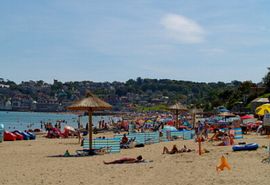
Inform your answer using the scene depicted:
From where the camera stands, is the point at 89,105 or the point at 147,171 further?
the point at 89,105

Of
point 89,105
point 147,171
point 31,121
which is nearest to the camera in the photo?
point 147,171

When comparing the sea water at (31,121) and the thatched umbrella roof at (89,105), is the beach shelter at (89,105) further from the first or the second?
the sea water at (31,121)

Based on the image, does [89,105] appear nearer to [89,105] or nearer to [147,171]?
[89,105]

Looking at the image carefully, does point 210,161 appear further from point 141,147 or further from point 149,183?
point 141,147

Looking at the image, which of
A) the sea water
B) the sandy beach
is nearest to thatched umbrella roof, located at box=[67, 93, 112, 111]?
the sandy beach

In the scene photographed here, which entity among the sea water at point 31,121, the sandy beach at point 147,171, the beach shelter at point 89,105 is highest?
the beach shelter at point 89,105

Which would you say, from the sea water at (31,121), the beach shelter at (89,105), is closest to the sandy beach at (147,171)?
the beach shelter at (89,105)

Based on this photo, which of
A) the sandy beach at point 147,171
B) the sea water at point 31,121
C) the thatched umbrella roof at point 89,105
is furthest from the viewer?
the sea water at point 31,121

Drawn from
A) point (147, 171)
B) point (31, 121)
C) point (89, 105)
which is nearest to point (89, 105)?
point (89, 105)

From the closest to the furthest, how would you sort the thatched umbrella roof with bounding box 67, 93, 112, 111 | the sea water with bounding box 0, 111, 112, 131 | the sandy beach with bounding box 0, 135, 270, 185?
the sandy beach with bounding box 0, 135, 270, 185
the thatched umbrella roof with bounding box 67, 93, 112, 111
the sea water with bounding box 0, 111, 112, 131

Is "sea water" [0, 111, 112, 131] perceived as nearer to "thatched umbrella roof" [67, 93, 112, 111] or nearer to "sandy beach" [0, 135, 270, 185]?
"thatched umbrella roof" [67, 93, 112, 111]

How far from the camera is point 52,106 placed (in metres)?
177

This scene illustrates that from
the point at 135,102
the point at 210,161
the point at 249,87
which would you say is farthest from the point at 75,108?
the point at 135,102

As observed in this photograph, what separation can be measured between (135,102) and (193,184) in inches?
7209
